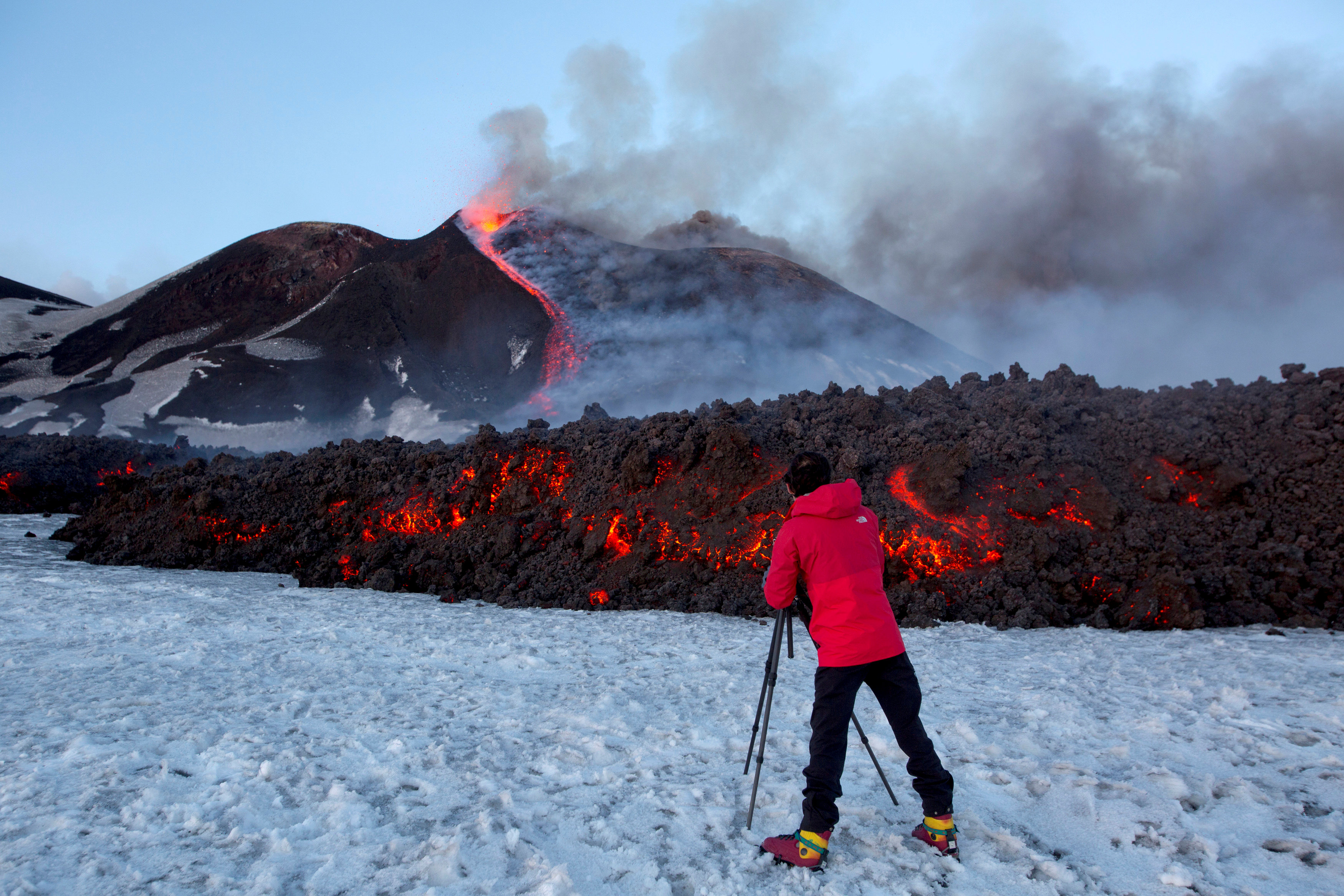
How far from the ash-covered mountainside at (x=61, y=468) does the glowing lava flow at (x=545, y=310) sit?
10.5 metres

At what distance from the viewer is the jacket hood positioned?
9.18 feet

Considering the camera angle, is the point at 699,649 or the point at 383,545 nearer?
the point at 699,649

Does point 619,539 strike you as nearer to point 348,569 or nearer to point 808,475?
point 348,569

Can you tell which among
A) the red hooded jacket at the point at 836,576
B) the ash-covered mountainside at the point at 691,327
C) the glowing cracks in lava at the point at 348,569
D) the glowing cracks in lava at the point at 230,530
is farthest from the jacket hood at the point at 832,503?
the ash-covered mountainside at the point at 691,327

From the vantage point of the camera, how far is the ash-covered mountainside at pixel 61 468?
13953 millimetres

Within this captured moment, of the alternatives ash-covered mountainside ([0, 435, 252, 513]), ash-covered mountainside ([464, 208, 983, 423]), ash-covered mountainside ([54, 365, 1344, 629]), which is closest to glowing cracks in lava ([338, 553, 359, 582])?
ash-covered mountainside ([54, 365, 1344, 629])

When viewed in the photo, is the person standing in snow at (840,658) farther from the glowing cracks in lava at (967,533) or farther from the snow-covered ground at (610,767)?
the glowing cracks in lava at (967,533)

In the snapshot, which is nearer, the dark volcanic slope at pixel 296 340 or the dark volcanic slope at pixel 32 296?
the dark volcanic slope at pixel 296 340

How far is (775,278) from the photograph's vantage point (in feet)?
94.7

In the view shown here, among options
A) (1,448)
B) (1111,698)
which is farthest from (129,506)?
(1111,698)

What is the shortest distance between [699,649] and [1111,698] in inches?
125

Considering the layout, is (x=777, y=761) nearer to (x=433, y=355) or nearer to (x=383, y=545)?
(x=383, y=545)

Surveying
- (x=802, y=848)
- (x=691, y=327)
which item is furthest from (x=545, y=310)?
(x=802, y=848)

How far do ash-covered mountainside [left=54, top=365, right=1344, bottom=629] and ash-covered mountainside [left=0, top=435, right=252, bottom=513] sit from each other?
4.44 m
